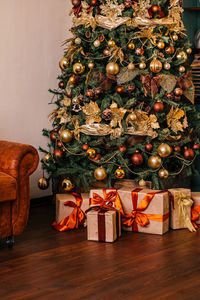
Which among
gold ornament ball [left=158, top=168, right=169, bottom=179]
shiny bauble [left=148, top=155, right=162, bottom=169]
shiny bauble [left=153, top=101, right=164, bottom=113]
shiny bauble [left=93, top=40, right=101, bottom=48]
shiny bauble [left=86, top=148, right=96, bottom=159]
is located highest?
shiny bauble [left=93, top=40, right=101, bottom=48]

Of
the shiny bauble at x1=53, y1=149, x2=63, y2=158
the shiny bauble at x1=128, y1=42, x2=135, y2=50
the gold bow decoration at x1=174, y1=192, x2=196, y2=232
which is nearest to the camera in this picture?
the gold bow decoration at x1=174, y1=192, x2=196, y2=232

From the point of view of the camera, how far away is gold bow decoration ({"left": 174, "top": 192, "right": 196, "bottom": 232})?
2.54 m

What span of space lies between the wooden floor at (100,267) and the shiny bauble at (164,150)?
53 centimetres

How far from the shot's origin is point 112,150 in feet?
9.27

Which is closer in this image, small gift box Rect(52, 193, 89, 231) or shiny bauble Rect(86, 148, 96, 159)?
small gift box Rect(52, 193, 89, 231)

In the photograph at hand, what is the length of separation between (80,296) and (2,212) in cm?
78

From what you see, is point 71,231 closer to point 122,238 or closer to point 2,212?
point 122,238

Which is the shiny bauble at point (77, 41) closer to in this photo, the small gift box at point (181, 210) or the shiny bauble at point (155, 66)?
the shiny bauble at point (155, 66)

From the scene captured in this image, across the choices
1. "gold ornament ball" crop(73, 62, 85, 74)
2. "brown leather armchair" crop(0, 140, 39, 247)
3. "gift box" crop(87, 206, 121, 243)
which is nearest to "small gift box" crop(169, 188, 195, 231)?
"gift box" crop(87, 206, 121, 243)

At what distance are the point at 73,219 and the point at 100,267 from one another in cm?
76

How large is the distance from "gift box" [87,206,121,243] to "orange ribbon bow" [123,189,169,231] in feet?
0.59

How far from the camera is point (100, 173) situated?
8.83 feet

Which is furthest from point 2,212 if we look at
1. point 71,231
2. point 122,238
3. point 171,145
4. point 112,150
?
point 171,145

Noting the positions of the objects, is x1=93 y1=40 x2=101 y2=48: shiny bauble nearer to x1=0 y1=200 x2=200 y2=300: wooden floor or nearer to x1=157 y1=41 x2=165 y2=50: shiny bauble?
x1=157 y1=41 x2=165 y2=50: shiny bauble
